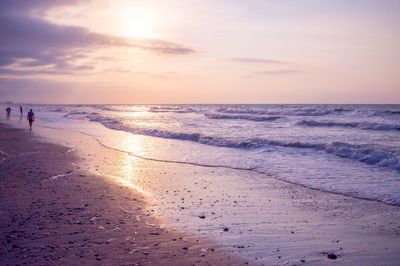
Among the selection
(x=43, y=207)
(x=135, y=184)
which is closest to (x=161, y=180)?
(x=135, y=184)

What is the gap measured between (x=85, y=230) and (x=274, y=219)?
11.9ft

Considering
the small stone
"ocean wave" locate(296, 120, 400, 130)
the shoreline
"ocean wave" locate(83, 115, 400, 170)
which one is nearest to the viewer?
the small stone

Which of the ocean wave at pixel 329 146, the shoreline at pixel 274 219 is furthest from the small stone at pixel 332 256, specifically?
the ocean wave at pixel 329 146

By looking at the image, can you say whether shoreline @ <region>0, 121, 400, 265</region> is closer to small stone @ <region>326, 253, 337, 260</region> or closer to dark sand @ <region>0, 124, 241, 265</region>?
small stone @ <region>326, 253, 337, 260</region>

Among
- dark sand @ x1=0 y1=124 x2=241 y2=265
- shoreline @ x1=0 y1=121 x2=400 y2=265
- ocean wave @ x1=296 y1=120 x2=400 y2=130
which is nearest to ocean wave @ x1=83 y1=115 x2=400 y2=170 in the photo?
shoreline @ x1=0 y1=121 x2=400 y2=265

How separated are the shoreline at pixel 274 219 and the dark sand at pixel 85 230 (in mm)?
332

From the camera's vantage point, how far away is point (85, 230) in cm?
697

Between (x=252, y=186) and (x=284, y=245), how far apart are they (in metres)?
4.91

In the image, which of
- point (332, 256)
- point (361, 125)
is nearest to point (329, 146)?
point (332, 256)

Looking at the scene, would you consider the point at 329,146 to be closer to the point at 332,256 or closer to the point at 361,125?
the point at 332,256

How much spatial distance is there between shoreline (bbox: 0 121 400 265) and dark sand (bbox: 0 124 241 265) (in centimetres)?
33

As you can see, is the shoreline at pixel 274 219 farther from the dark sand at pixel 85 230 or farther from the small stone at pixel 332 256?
the dark sand at pixel 85 230

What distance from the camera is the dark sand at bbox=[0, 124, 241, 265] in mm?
5824

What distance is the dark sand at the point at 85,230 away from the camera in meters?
5.82
